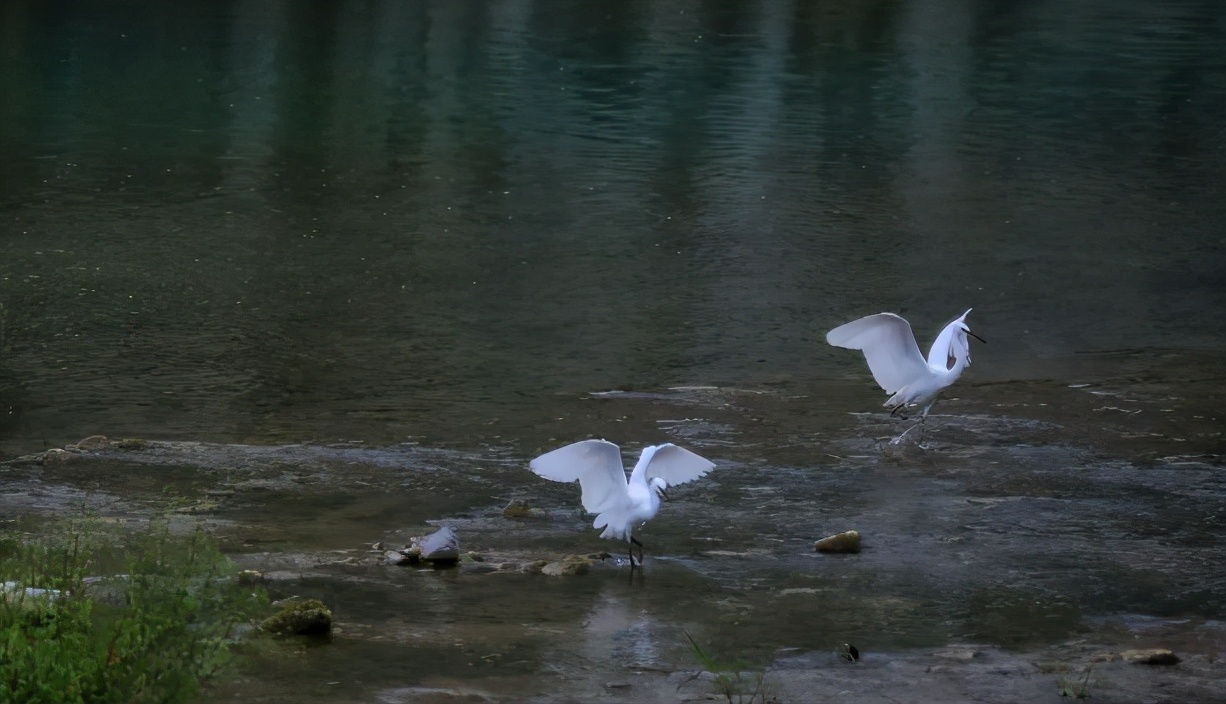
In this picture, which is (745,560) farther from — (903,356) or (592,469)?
(903,356)

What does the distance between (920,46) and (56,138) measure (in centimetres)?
1745

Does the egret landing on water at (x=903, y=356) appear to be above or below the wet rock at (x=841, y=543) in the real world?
above

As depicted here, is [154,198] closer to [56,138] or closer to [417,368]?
[56,138]

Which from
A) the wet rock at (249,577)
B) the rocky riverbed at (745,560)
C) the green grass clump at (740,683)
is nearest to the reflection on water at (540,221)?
the rocky riverbed at (745,560)

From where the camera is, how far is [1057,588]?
734cm

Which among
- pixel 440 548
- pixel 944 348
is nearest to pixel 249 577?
pixel 440 548

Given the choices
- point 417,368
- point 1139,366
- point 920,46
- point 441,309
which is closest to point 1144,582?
point 1139,366

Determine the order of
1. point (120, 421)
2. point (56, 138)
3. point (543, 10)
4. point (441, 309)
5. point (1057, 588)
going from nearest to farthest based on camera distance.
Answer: point (1057, 588)
point (120, 421)
point (441, 309)
point (56, 138)
point (543, 10)

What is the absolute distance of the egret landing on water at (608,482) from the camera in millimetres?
7434

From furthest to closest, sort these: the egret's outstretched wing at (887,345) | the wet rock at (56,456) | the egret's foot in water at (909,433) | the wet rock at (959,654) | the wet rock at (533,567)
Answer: the egret's foot in water at (909,433) → the egret's outstretched wing at (887,345) → the wet rock at (56,456) → the wet rock at (533,567) → the wet rock at (959,654)

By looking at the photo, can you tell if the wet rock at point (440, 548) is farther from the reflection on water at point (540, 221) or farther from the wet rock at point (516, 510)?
the reflection on water at point (540, 221)

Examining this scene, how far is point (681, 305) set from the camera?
42.8 feet

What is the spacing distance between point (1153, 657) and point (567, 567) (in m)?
2.40

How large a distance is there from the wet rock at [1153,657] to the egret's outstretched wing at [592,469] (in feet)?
7.32
